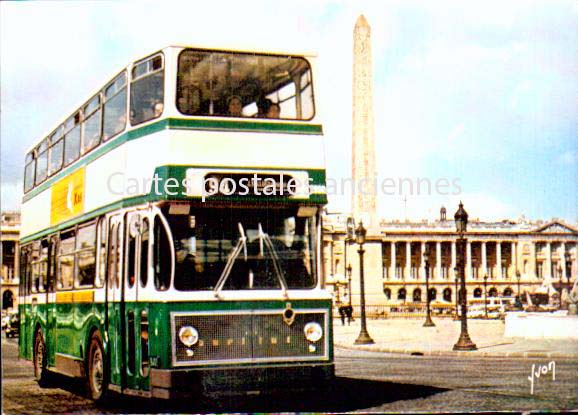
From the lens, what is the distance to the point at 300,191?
9875mm

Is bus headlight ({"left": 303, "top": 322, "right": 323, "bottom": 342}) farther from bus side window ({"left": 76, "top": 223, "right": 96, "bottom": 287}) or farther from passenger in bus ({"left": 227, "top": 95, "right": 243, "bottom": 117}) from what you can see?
bus side window ({"left": 76, "top": 223, "right": 96, "bottom": 287})

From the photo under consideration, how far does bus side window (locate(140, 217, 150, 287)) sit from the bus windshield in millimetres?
397

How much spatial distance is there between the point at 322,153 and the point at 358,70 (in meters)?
30.2

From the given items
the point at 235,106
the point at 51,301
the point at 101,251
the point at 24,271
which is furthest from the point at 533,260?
the point at 235,106

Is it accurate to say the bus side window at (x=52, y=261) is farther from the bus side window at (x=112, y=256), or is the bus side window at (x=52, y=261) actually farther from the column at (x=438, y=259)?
the column at (x=438, y=259)

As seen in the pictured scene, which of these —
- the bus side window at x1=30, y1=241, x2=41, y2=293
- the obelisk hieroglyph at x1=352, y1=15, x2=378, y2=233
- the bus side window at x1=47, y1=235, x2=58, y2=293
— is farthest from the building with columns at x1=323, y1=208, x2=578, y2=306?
the bus side window at x1=47, y1=235, x2=58, y2=293

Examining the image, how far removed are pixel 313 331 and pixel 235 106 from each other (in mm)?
2633

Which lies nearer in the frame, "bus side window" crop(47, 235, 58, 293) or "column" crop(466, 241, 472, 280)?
"bus side window" crop(47, 235, 58, 293)

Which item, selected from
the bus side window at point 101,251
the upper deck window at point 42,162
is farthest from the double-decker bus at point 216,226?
the upper deck window at point 42,162

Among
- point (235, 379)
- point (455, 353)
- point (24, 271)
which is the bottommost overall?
point (455, 353)

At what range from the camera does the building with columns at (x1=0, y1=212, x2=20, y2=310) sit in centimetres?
1437

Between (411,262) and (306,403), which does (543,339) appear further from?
(411,262)

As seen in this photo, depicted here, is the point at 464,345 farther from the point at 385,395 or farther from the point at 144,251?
the point at 144,251

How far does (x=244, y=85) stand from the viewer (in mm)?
9875
